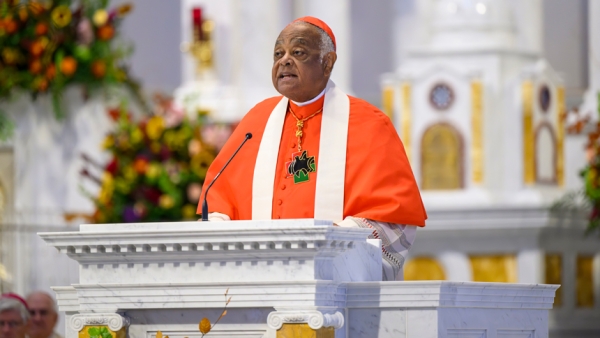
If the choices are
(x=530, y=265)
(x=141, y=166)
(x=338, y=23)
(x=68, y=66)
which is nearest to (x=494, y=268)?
(x=530, y=265)

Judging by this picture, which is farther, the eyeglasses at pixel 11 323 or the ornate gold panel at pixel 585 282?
the ornate gold panel at pixel 585 282

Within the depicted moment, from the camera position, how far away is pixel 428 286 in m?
3.79

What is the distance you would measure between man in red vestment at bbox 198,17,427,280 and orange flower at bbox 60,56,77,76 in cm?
560

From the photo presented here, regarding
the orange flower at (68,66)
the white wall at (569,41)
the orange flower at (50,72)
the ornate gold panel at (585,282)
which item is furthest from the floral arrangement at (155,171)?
the white wall at (569,41)

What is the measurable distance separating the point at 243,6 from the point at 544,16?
121 inches

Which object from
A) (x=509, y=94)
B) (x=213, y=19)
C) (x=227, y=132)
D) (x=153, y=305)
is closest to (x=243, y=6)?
(x=213, y=19)

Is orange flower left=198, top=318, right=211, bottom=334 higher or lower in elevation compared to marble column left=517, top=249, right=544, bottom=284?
lower

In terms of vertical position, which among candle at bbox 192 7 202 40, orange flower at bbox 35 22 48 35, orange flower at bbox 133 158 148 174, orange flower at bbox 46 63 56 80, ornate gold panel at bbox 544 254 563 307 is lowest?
ornate gold panel at bbox 544 254 563 307

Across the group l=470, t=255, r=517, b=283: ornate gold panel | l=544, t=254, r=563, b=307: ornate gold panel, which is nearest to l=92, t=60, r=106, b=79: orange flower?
l=470, t=255, r=517, b=283: ornate gold panel

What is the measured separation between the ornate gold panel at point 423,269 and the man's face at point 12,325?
4634 millimetres

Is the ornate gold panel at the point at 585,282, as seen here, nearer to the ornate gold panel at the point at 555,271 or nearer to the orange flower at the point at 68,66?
the ornate gold panel at the point at 555,271

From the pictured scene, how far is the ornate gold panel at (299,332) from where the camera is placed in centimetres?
360

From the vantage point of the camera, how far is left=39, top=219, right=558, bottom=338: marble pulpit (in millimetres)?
3678

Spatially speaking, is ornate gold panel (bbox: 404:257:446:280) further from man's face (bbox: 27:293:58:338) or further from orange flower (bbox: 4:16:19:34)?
man's face (bbox: 27:293:58:338)
